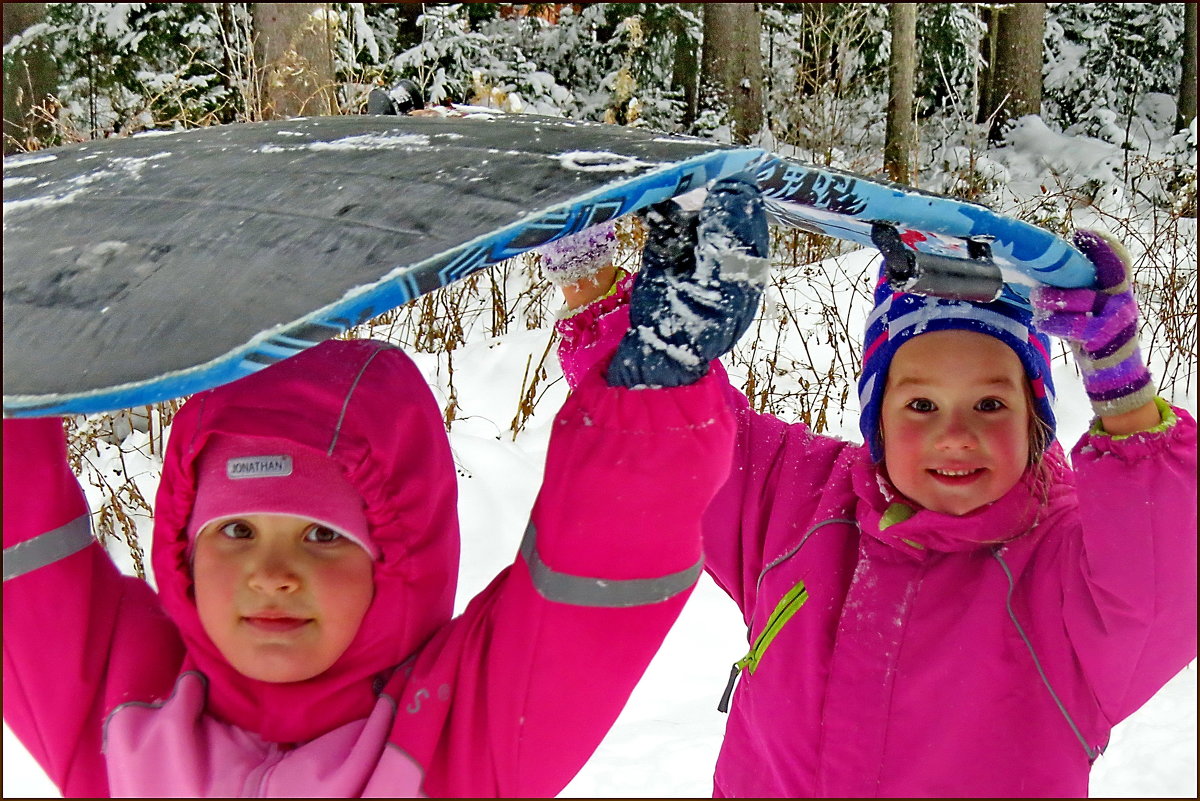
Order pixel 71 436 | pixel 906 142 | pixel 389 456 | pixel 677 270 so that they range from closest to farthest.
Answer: pixel 677 270, pixel 389 456, pixel 71 436, pixel 906 142

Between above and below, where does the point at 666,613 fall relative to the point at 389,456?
below

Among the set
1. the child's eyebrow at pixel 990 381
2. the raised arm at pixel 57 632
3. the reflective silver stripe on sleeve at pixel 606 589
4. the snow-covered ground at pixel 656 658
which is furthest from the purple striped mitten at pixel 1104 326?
the snow-covered ground at pixel 656 658

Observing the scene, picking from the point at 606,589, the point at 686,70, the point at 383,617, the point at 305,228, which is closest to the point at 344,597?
the point at 383,617

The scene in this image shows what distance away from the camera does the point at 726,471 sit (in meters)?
1.25

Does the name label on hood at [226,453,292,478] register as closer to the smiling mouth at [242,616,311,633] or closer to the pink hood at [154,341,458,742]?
the pink hood at [154,341,458,742]

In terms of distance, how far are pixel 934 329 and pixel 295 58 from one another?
4.00 m

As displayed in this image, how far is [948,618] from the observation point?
68.2 inches

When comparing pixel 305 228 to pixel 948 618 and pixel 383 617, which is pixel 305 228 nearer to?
pixel 383 617

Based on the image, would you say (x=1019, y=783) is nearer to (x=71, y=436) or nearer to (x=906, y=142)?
(x=71, y=436)

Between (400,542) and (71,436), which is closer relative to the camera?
(400,542)

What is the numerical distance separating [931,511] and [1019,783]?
47 centimetres

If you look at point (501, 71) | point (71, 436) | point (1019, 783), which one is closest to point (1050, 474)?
point (1019, 783)

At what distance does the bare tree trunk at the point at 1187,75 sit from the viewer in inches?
394

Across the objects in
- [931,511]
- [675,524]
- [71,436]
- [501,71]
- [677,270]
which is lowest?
[71,436]
